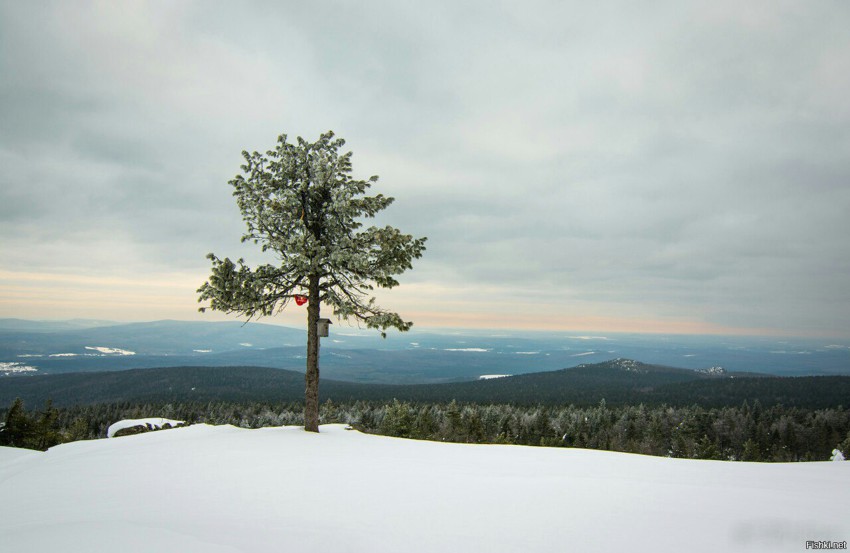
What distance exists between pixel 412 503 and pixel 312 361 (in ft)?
32.3

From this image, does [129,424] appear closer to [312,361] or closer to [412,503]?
[312,361]

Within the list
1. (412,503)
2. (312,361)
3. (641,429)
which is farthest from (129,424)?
(641,429)

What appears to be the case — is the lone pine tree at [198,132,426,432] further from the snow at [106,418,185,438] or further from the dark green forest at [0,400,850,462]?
the dark green forest at [0,400,850,462]

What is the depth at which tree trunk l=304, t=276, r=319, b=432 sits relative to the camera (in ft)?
45.2

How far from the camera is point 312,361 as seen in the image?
562 inches

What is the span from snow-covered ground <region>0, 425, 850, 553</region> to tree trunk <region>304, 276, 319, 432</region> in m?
5.02

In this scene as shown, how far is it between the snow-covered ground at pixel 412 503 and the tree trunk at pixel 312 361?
16.5ft

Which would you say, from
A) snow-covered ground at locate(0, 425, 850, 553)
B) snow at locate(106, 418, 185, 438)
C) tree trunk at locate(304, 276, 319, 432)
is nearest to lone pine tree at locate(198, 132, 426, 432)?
tree trunk at locate(304, 276, 319, 432)

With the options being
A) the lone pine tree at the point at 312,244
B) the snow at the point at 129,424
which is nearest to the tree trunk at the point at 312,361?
the lone pine tree at the point at 312,244

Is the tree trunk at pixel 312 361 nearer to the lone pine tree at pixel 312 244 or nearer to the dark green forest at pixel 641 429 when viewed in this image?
the lone pine tree at pixel 312 244

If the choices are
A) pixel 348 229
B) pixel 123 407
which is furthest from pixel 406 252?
pixel 123 407

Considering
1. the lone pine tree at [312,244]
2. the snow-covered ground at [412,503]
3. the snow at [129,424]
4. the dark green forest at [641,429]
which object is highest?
the lone pine tree at [312,244]

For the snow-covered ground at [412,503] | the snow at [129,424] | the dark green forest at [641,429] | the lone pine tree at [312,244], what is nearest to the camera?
the snow-covered ground at [412,503]

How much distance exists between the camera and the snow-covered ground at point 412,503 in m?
4.07
